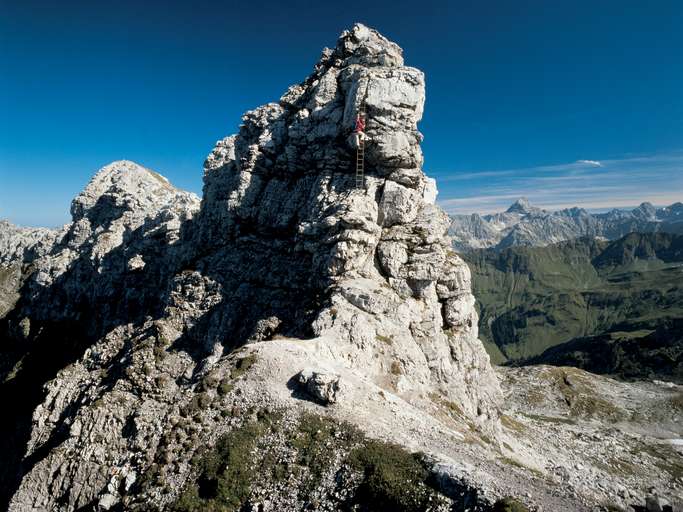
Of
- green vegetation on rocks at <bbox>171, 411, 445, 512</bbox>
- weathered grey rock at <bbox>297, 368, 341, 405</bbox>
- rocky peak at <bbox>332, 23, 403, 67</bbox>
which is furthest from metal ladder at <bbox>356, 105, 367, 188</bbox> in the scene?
green vegetation on rocks at <bbox>171, 411, 445, 512</bbox>

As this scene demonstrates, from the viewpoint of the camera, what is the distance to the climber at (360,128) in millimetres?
61906

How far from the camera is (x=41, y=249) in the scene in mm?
177250

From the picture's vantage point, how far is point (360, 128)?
204 feet

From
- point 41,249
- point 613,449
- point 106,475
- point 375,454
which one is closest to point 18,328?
point 41,249

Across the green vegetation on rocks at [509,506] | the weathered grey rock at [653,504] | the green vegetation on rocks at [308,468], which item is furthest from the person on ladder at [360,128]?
the weathered grey rock at [653,504]

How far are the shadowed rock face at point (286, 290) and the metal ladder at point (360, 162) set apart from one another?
4.68 feet

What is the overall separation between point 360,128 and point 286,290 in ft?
99.7

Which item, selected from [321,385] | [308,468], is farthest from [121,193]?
[308,468]

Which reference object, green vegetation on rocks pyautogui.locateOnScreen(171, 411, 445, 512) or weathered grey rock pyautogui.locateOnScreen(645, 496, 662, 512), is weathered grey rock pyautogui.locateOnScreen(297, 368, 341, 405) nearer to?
green vegetation on rocks pyautogui.locateOnScreen(171, 411, 445, 512)

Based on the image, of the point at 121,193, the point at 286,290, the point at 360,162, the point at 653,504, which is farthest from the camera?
the point at 121,193

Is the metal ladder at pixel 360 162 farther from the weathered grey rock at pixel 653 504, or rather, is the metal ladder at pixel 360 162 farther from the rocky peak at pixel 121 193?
the rocky peak at pixel 121 193

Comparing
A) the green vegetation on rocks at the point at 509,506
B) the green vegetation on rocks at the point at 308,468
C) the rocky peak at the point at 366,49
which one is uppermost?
the rocky peak at the point at 366,49

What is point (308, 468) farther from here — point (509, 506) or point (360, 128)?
point (360, 128)

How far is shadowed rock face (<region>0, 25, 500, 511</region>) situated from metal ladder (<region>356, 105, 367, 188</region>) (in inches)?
56.1
